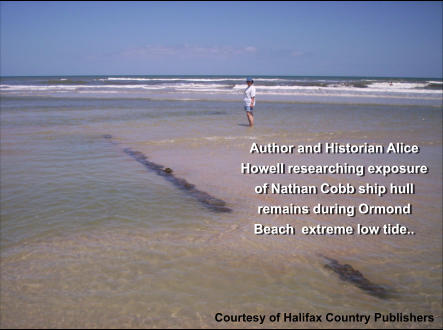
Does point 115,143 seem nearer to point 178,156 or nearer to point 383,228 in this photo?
point 178,156

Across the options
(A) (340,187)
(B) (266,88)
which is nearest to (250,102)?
(A) (340,187)

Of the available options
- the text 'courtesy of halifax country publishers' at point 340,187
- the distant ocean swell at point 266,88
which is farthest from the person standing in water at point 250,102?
the distant ocean swell at point 266,88

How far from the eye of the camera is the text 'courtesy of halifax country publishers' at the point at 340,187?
436 centimetres

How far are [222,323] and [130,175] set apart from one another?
414cm

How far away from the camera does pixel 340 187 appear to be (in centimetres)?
592

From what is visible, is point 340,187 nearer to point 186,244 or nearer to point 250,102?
point 186,244

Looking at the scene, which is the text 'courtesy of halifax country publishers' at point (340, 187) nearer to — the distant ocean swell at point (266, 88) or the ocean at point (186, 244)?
the ocean at point (186, 244)

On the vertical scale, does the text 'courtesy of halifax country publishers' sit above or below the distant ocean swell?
below

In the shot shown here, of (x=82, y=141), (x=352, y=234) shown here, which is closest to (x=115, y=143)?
(x=82, y=141)

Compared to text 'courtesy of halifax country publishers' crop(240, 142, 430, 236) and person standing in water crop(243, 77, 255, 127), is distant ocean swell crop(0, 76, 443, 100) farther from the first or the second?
text 'courtesy of halifax country publishers' crop(240, 142, 430, 236)

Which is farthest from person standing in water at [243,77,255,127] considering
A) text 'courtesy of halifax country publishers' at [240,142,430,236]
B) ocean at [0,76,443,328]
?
ocean at [0,76,443,328]

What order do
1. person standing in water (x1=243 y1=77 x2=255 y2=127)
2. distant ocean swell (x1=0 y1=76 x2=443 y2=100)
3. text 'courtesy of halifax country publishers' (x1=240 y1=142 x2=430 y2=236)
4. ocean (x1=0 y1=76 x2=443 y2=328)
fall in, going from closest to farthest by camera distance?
1. ocean (x1=0 y1=76 x2=443 y2=328)
2. text 'courtesy of halifax country publishers' (x1=240 y1=142 x2=430 y2=236)
3. person standing in water (x1=243 y1=77 x2=255 y2=127)
4. distant ocean swell (x1=0 y1=76 x2=443 y2=100)

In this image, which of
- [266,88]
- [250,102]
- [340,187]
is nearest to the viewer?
[340,187]

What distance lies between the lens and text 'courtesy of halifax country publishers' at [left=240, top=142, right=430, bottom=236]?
436cm
